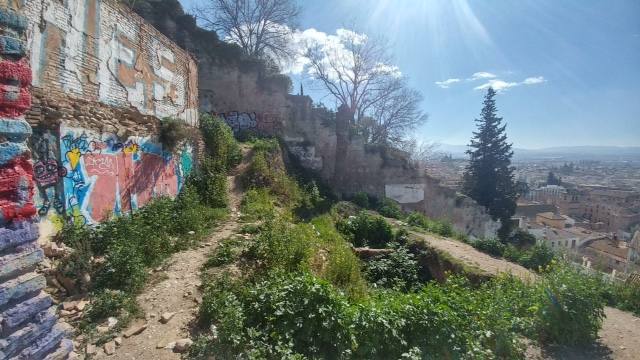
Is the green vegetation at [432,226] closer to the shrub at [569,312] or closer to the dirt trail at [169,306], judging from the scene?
the shrub at [569,312]

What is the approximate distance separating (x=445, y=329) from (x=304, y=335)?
60.0 inches

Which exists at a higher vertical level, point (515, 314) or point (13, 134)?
point (13, 134)

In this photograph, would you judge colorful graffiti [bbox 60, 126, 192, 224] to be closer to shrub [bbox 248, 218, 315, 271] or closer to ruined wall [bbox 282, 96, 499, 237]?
shrub [bbox 248, 218, 315, 271]

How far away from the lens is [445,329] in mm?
3574

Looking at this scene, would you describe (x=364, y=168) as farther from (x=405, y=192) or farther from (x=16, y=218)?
(x=16, y=218)

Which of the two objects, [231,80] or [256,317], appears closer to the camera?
[256,317]

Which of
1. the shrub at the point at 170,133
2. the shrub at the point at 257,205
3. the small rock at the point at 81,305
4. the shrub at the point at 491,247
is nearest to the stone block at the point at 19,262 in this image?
the small rock at the point at 81,305

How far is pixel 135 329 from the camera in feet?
11.9

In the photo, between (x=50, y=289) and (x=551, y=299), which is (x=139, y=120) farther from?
(x=551, y=299)

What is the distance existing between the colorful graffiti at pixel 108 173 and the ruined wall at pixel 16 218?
3114 millimetres

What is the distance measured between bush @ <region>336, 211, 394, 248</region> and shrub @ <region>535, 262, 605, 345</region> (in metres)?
5.51

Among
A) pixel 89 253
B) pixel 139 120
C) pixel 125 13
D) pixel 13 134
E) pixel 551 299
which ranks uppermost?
pixel 125 13

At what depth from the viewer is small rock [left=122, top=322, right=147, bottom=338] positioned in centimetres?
357

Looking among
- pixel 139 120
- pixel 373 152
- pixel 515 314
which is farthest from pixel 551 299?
pixel 373 152
